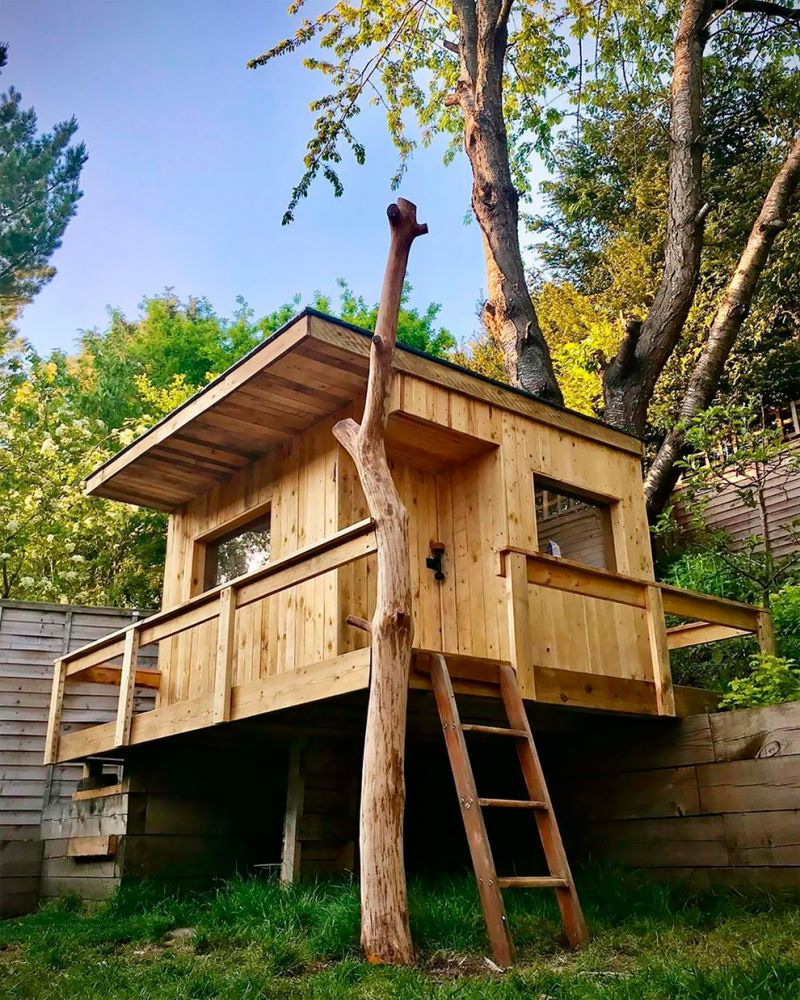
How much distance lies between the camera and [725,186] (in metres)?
16.3

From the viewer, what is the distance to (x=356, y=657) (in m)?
5.20

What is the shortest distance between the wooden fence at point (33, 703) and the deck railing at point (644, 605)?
525 cm

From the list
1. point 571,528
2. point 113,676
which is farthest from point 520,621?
point 571,528

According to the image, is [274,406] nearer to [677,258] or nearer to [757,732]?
[757,732]

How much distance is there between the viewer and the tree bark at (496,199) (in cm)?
1069

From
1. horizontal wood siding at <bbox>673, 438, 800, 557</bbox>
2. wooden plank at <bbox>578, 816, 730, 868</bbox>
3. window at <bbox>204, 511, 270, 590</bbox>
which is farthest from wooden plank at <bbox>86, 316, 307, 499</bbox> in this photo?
horizontal wood siding at <bbox>673, 438, 800, 557</bbox>

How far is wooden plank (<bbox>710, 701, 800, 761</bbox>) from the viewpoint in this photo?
5602 mm

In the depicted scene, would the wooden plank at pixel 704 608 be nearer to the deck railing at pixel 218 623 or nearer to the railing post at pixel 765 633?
the railing post at pixel 765 633

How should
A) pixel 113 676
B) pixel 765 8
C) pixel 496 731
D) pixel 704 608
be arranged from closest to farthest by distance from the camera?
pixel 496 731 < pixel 704 608 < pixel 113 676 < pixel 765 8

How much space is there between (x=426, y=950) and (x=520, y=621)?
2.11 meters

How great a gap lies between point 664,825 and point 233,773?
140 inches

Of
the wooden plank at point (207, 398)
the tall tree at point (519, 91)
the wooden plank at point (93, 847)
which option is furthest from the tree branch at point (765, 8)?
the wooden plank at point (93, 847)

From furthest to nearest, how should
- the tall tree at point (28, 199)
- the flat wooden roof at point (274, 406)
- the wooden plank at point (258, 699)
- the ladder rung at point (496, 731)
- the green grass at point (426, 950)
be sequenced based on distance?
the tall tree at point (28, 199), the flat wooden roof at point (274, 406), the wooden plank at point (258, 699), the ladder rung at point (496, 731), the green grass at point (426, 950)

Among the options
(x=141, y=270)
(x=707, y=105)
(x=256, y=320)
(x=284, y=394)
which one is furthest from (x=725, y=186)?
(x=141, y=270)
